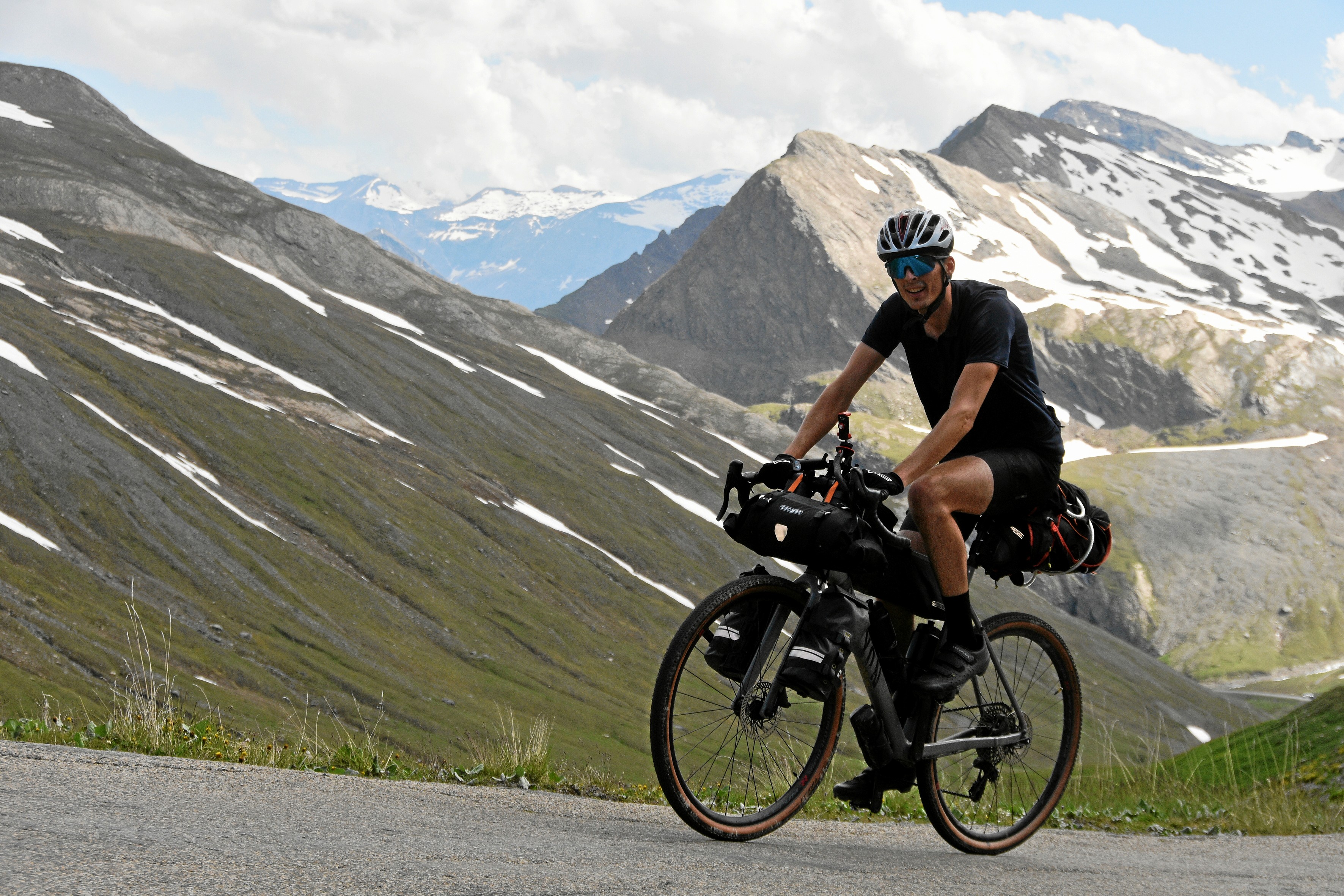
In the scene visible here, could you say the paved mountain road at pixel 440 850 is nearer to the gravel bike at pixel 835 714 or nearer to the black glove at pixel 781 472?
the gravel bike at pixel 835 714

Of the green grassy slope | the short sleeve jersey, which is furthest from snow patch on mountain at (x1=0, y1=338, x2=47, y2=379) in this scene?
the short sleeve jersey

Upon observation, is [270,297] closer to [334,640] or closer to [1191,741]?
[334,640]

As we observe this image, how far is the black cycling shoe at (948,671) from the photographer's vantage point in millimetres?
6273

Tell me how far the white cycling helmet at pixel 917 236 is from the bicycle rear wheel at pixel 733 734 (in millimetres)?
2132

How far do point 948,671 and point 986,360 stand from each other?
1.88 metres

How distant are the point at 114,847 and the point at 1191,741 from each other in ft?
386

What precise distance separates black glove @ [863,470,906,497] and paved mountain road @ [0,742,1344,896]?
196cm

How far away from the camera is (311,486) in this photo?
239 feet

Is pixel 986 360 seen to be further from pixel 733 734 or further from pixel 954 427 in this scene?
pixel 733 734

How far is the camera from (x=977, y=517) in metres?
6.68

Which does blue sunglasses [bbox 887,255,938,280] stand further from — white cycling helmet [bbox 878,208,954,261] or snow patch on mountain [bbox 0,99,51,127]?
snow patch on mountain [bbox 0,99,51,127]

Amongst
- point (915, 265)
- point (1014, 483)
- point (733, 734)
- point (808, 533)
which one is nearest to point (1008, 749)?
point (1014, 483)

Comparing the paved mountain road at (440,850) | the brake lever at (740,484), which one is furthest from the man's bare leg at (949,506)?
the paved mountain road at (440,850)

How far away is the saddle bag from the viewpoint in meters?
6.70
